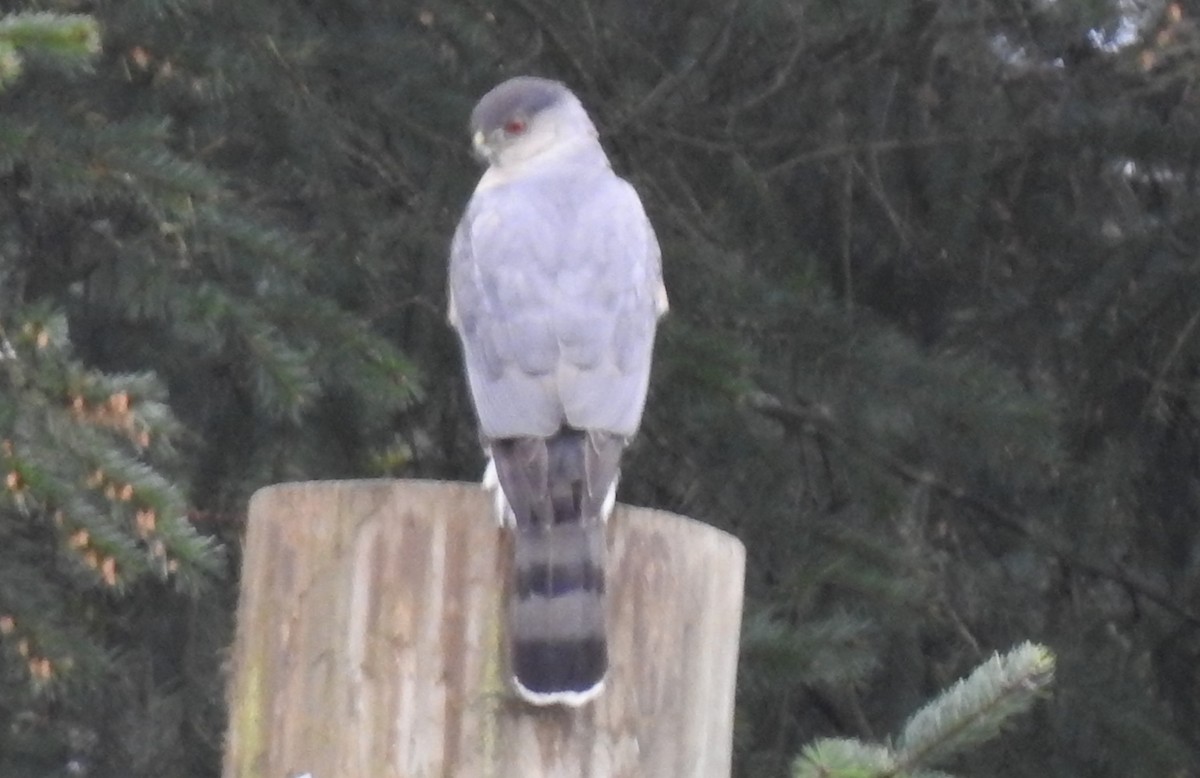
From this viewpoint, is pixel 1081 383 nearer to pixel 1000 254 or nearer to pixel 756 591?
pixel 1000 254

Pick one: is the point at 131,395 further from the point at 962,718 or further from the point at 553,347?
the point at 962,718

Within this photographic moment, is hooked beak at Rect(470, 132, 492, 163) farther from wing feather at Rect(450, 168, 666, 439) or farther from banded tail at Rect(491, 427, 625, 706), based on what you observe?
banded tail at Rect(491, 427, 625, 706)

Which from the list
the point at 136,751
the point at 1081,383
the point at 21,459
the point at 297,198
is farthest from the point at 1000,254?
the point at 21,459

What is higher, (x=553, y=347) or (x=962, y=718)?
(x=553, y=347)

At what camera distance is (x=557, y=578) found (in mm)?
2332

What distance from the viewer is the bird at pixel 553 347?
2.33 meters

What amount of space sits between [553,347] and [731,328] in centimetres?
132

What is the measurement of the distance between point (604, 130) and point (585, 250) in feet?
4.67

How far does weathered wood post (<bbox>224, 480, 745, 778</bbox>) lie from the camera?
227 centimetres

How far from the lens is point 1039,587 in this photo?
5.21 metres

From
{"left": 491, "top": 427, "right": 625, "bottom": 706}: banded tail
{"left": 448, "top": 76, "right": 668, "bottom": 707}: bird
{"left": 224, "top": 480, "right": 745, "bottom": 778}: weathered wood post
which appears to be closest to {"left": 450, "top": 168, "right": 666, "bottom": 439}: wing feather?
{"left": 448, "top": 76, "right": 668, "bottom": 707}: bird

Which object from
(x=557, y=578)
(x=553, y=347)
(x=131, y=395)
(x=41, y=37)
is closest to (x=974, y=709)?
(x=557, y=578)

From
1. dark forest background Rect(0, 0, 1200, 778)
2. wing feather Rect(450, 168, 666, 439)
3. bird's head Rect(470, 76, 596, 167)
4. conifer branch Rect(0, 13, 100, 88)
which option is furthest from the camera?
bird's head Rect(470, 76, 596, 167)

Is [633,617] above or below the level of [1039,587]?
below
